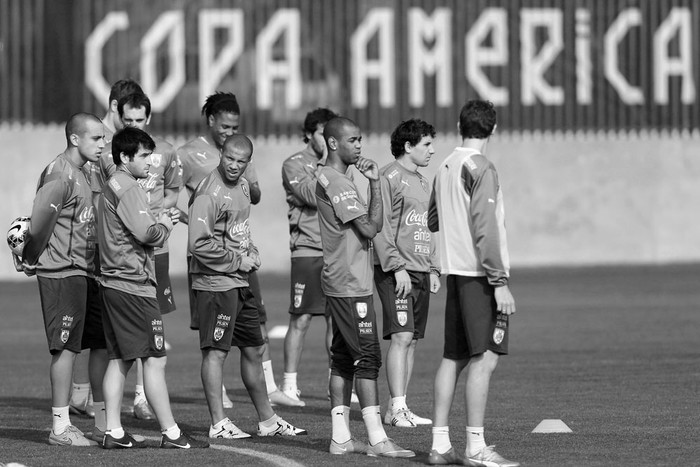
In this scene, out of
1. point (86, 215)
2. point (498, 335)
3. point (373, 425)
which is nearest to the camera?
point (498, 335)

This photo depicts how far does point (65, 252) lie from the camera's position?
33.3 feet

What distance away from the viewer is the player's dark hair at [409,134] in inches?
444

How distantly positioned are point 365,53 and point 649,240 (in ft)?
22.8

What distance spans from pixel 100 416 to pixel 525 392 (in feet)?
13.0

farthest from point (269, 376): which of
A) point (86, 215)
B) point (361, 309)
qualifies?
point (361, 309)

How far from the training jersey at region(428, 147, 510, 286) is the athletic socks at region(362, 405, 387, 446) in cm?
111

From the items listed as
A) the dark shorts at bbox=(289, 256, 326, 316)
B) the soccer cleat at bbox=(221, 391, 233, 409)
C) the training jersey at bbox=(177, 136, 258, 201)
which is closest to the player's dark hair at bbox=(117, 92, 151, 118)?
the training jersey at bbox=(177, 136, 258, 201)

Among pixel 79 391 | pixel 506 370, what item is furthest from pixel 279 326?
pixel 79 391

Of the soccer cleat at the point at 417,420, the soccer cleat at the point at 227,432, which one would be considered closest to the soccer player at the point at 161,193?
the soccer cleat at the point at 227,432

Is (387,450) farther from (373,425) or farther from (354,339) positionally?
(354,339)

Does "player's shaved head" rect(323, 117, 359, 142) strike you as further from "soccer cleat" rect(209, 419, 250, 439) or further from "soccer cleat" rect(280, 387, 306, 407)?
"soccer cleat" rect(280, 387, 306, 407)

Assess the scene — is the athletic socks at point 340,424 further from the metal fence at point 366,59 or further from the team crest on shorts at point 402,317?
the metal fence at point 366,59

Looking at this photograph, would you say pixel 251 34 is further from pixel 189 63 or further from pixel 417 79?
pixel 417 79

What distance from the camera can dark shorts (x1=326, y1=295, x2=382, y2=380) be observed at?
9570mm
